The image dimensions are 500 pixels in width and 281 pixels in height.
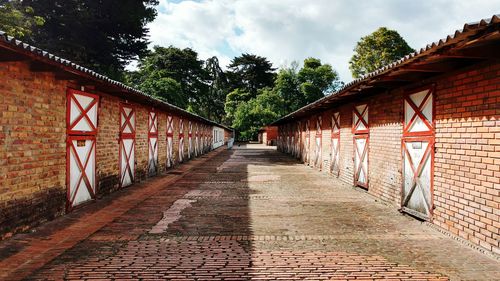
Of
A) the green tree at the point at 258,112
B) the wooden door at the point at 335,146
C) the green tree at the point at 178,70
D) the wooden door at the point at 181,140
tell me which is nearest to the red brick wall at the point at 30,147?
the wooden door at the point at 335,146

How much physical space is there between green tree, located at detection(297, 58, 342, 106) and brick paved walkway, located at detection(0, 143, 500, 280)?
4463cm

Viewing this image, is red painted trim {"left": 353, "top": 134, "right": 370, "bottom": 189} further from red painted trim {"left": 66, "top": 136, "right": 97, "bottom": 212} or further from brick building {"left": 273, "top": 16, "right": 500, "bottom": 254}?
red painted trim {"left": 66, "top": 136, "right": 97, "bottom": 212}

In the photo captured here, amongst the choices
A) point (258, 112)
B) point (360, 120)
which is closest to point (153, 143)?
point (360, 120)

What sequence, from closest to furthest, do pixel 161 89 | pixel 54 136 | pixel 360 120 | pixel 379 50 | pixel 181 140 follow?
pixel 54 136 → pixel 360 120 → pixel 181 140 → pixel 379 50 → pixel 161 89

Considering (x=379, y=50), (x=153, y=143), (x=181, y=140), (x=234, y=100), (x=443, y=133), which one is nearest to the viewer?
(x=443, y=133)

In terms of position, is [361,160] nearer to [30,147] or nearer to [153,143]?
[153,143]

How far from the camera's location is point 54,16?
1920 centimetres

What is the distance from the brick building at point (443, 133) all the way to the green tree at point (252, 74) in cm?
5355

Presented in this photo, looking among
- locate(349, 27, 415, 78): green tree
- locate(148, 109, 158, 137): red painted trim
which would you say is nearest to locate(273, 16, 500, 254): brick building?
locate(148, 109, 158, 137): red painted trim

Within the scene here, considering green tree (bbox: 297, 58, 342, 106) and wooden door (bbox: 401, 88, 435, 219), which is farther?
green tree (bbox: 297, 58, 342, 106)

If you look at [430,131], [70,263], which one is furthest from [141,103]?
[430,131]

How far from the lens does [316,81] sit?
53875 mm

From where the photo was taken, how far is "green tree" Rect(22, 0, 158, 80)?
19312mm

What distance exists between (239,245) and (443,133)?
4.05 m
